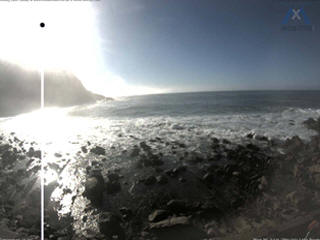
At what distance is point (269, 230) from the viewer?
3416 millimetres

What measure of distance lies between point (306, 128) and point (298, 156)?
5.31 meters

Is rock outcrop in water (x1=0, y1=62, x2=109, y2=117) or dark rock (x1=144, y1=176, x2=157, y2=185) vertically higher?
rock outcrop in water (x1=0, y1=62, x2=109, y2=117)

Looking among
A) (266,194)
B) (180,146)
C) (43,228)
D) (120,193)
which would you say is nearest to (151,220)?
(120,193)

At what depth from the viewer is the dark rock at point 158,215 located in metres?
3.76

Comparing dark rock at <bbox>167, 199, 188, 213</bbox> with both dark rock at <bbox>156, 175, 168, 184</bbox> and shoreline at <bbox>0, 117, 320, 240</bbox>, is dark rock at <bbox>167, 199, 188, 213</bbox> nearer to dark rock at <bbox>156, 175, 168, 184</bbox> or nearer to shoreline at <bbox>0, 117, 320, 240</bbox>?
shoreline at <bbox>0, 117, 320, 240</bbox>

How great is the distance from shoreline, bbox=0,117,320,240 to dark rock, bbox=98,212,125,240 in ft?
0.06

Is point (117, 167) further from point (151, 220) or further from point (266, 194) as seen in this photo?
point (266, 194)

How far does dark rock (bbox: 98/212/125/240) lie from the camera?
3.51 meters

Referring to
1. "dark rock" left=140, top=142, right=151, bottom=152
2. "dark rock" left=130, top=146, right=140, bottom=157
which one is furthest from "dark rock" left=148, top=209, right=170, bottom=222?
"dark rock" left=140, top=142, right=151, bottom=152

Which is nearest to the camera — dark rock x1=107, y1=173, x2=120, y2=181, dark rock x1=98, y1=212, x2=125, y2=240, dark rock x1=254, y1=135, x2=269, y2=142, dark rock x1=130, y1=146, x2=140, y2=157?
dark rock x1=98, y1=212, x2=125, y2=240

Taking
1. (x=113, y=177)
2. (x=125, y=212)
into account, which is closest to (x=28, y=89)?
(x=113, y=177)

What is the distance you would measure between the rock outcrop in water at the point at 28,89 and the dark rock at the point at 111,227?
29.6 meters

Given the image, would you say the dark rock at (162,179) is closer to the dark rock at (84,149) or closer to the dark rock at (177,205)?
the dark rock at (177,205)

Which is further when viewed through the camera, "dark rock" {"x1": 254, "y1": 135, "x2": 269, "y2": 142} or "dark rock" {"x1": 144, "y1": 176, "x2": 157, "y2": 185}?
"dark rock" {"x1": 254, "y1": 135, "x2": 269, "y2": 142}
